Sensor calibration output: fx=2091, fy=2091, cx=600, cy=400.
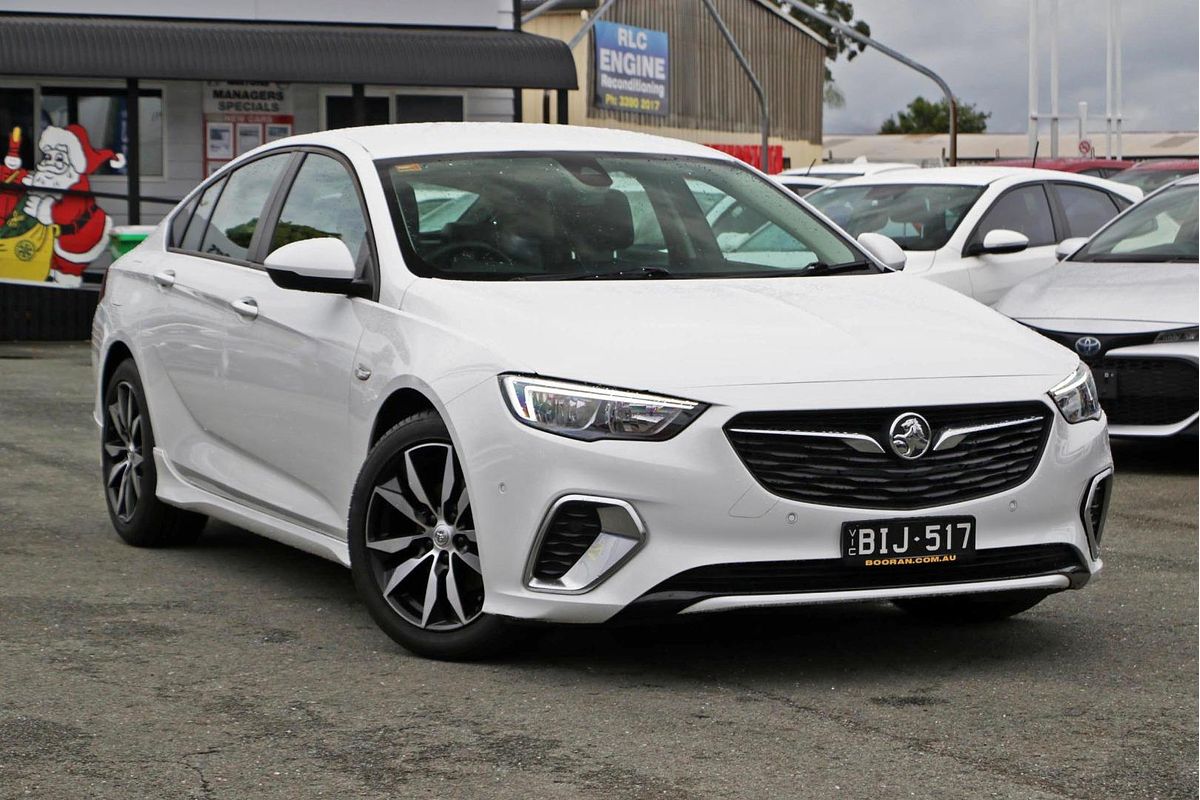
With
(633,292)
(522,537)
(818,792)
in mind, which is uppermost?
(633,292)

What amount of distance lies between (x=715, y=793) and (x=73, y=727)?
157 centimetres

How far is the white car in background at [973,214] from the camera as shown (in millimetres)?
12930

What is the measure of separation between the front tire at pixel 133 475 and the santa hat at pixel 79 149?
51.5 feet

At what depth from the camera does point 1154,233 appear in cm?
1155

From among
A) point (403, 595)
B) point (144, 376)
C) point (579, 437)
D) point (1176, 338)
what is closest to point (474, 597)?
point (403, 595)

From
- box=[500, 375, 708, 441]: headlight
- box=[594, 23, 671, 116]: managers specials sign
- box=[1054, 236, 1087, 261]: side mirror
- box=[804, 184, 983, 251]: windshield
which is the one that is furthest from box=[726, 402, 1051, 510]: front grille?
box=[594, 23, 671, 116]: managers specials sign

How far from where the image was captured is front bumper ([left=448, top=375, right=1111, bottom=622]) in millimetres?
5164

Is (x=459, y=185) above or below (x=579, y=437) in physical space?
above

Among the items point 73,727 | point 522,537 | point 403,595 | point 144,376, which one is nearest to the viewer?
point 73,727

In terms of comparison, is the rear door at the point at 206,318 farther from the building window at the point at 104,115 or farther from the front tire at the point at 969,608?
the building window at the point at 104,115

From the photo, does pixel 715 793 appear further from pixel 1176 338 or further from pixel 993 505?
pixel 1176 338

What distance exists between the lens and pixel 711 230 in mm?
6637

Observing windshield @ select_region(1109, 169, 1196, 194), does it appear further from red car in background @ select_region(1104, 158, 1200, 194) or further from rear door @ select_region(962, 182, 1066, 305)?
rear door @ select_region(962, 182, 1066, 305)

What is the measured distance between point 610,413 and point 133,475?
10.1 ft
